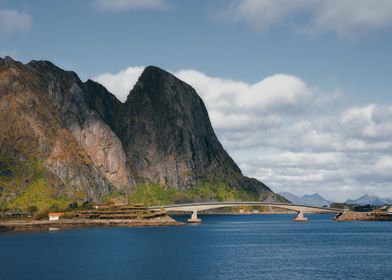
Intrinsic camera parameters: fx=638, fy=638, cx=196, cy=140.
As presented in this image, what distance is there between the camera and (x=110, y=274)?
11288 centimetres

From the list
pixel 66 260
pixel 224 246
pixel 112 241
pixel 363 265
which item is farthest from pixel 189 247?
pixel 363 265

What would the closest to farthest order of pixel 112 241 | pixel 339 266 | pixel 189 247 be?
pixel 339 266 → pixel 189 247 → pixel 112 241

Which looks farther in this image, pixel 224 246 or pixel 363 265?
pixel 224 246

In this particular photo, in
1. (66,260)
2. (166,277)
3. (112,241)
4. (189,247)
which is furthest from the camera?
(112,241)

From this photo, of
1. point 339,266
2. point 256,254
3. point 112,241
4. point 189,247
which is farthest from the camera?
point 112,241

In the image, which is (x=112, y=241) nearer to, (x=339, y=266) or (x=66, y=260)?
(x=66, y=260)

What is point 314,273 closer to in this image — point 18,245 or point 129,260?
point 129,260

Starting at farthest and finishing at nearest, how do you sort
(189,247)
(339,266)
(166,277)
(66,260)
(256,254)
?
(189,247)
(256,254)
(66,260)
(339,266)
(166,277)

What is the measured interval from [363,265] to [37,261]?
218 feet

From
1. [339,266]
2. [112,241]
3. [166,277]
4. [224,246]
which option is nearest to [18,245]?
[112,241]

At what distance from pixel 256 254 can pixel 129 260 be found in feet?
105

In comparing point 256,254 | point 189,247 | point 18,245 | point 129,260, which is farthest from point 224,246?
point 18,245

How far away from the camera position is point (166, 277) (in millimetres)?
109250

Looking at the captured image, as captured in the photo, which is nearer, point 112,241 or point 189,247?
point 189,247
